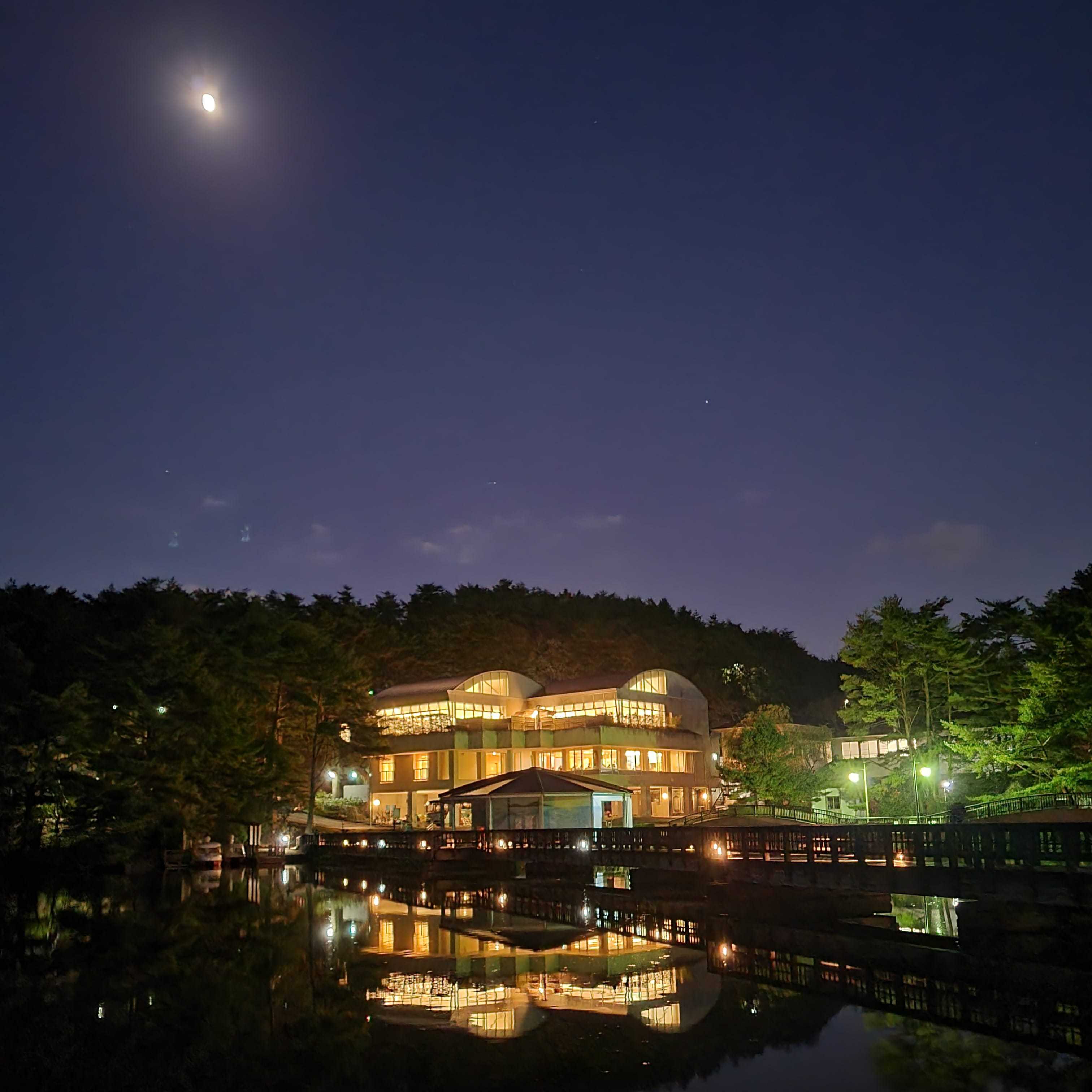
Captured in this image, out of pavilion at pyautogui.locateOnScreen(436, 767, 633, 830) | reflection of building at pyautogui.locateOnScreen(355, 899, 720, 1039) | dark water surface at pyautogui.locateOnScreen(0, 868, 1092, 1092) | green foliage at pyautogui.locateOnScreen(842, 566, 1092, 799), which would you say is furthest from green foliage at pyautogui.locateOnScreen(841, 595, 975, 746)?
reflection of building at pyautogui.locateOnScreen(355, 899, 720, 1039)

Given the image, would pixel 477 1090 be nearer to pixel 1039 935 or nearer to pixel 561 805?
pixel 1039 935

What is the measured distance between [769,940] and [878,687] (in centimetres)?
2870

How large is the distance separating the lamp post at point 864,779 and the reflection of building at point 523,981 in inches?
945

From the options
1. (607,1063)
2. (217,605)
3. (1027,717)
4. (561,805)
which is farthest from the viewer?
(217,605)

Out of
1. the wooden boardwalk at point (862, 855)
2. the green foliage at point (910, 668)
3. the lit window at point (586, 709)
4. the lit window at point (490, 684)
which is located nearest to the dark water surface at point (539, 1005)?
the wooden boardwalk at point (862, 855)

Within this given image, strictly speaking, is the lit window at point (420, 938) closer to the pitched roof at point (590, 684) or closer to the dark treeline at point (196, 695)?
the dark treeline at point (196, 695)

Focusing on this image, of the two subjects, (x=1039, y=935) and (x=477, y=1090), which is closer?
(x=477, y=1090)

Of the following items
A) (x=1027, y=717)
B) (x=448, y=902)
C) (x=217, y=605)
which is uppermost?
(x=217, y=605)

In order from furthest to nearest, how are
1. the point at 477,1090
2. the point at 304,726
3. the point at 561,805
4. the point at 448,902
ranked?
the point at 304,726
the point at 561,805
the point at 448,902
the point at 477,1090

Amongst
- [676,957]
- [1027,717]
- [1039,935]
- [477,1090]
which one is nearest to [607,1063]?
[477,1090]

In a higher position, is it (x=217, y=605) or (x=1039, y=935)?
(x=217, y=605)

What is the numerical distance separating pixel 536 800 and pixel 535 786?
6.66 ft

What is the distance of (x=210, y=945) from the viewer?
2130 cm

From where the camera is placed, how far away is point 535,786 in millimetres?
42812
